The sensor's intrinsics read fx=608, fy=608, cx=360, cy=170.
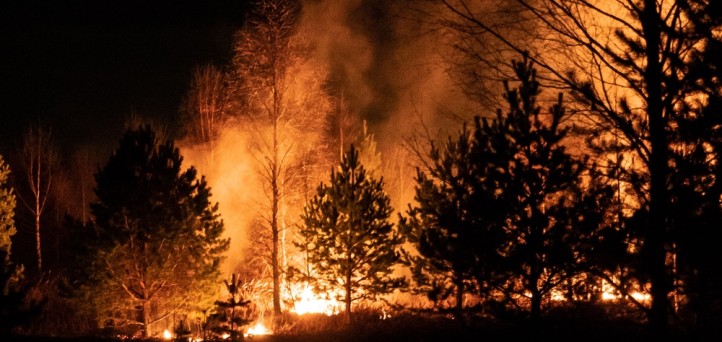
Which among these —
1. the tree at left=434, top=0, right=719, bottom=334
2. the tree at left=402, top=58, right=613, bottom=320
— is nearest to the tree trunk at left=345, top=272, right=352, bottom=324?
the tree at left=402, top=58, right=613, bottom=320

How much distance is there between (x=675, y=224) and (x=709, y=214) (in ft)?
1.02

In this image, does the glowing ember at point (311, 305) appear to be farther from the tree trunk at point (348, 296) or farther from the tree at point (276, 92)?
the tree trunk at point (348, 296)

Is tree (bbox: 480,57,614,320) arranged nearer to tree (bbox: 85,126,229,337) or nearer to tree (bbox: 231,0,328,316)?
tree (bbox: 85,126,229,337)

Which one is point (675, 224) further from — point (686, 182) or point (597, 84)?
point (597, 84)

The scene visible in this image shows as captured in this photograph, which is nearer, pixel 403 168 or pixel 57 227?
pixel 57 227

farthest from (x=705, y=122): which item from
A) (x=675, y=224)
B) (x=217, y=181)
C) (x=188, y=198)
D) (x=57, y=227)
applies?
(x=57, y=227)

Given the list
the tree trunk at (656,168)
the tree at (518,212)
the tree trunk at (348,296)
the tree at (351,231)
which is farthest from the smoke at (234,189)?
the tree trunk at (656,168)

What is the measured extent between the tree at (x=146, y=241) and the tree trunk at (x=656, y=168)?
1219 centimetres

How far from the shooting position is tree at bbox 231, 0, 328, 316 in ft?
64.6

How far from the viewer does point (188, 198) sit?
52.6 ft

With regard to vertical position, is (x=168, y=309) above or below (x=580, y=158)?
below

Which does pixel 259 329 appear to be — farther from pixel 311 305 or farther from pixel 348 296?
pixel 311 305

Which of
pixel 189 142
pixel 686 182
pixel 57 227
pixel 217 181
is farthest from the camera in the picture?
pixel 57 227

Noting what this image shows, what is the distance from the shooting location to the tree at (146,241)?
49.4ft
